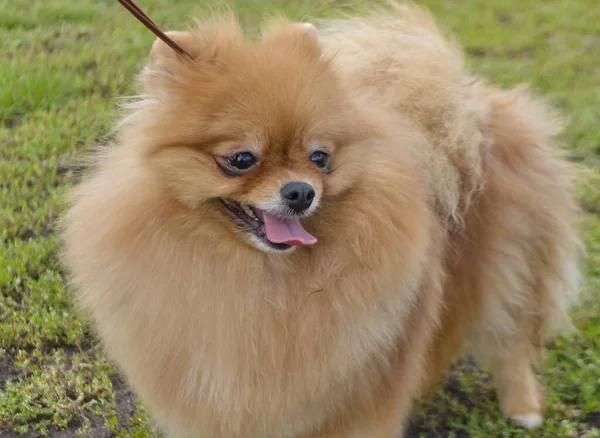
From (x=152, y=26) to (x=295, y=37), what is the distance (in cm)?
53

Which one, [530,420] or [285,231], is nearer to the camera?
[285,231]

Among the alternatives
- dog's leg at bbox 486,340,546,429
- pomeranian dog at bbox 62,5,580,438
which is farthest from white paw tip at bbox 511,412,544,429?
pomeranian dog at bbox 62,5,580,438

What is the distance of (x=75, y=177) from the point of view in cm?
421

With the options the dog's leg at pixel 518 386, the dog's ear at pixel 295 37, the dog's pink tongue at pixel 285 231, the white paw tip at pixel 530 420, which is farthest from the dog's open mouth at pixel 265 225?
the white paw tip at pixel 530 420

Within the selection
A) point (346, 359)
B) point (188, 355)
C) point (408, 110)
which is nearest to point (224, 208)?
point (188, 355)

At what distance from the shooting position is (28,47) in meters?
5.40

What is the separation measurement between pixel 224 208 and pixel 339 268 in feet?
1.32

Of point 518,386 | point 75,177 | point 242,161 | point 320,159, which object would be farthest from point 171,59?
point 75,177

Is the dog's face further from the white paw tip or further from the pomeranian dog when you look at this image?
the white paw tip

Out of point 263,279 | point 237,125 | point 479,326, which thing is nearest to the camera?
point 237,125

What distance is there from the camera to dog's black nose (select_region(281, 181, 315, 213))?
1880 millimetres

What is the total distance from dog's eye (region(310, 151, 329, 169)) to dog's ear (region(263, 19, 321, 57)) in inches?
12.5

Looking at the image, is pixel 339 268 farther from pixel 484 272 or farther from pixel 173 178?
pixel 484 272

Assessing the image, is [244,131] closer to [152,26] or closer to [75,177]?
[152,26]
